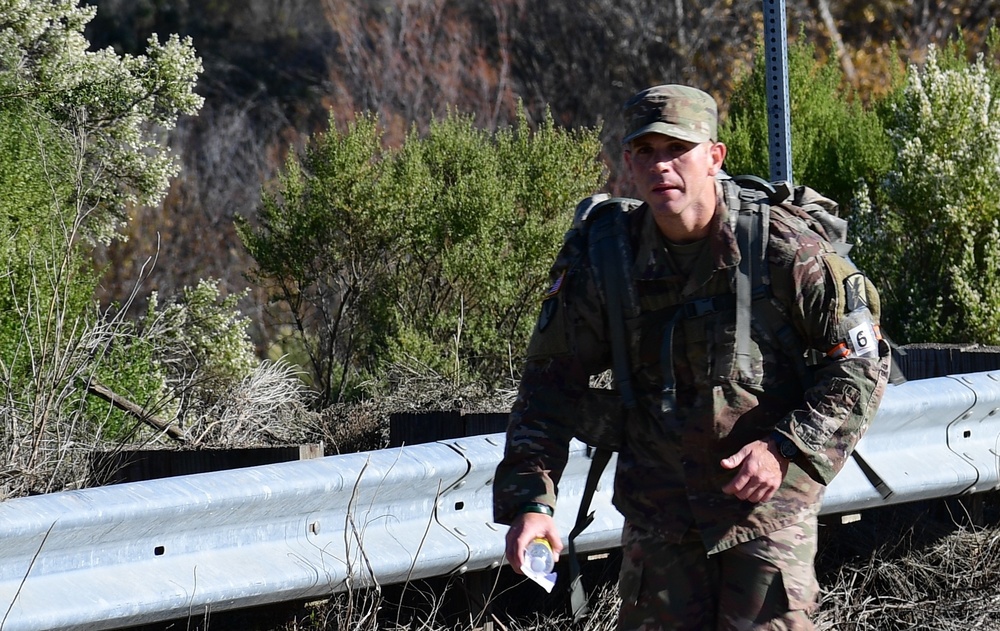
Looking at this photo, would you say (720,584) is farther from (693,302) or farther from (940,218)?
(940,218)

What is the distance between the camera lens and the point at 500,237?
25.2ft

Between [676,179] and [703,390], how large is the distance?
1.63ft

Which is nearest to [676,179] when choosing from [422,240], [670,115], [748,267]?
[670,115]

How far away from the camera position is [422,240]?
7.61m

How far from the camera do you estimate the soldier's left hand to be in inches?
113

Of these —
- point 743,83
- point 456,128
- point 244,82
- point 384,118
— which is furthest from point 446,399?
point 244,82

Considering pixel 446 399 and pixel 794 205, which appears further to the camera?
pixel 446 399

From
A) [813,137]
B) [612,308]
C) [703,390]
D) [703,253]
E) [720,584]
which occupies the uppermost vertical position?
[813,137]

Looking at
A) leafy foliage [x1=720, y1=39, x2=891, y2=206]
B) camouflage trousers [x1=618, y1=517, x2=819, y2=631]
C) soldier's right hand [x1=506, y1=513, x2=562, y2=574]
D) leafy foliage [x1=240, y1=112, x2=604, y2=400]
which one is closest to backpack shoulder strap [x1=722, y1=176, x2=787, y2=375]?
camouflage trousers [x1=618, y1=517, x2=819, y2=631]

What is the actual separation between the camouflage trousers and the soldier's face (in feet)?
2.45

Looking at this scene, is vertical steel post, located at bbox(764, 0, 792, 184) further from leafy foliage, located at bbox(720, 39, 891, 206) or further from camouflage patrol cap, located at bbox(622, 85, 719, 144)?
leafy foliage, located at bbox(720, 39, 891, 206)

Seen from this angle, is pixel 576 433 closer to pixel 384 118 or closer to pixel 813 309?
pixel 813 309

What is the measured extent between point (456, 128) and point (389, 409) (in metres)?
2.53

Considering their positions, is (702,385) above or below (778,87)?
below
